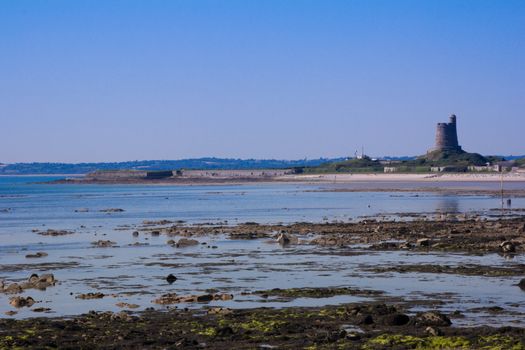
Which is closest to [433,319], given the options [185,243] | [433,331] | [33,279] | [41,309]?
[433,331]

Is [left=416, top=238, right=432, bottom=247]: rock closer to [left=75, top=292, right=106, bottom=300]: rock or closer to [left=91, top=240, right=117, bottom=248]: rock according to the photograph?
[left=91, top=240, right=117, bottom=248]: rock

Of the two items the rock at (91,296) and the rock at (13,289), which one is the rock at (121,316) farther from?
the rock at (13,289)

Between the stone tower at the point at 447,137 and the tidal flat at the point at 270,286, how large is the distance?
148559 mm

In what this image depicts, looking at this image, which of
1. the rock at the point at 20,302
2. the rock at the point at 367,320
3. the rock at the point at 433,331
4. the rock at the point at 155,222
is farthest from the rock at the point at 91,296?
the rock at the point at 155,222

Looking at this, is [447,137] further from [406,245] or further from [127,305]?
[127,305]

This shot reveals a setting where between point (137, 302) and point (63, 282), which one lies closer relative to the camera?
point (137, 302)

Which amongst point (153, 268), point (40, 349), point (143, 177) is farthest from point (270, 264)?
point (143, 177)

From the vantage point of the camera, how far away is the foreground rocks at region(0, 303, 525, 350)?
17.1m

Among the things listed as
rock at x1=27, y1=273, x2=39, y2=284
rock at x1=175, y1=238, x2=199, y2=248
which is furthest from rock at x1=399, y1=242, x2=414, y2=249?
rock at x1=27, y1=273, x2=39, y2=284

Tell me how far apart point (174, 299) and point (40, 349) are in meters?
6.25

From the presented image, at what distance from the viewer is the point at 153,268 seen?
101ft

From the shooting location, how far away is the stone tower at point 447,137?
19462cm

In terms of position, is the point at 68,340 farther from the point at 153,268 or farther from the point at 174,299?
the point at 153,268

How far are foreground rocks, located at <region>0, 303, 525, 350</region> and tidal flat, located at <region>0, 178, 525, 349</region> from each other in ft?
0.11
